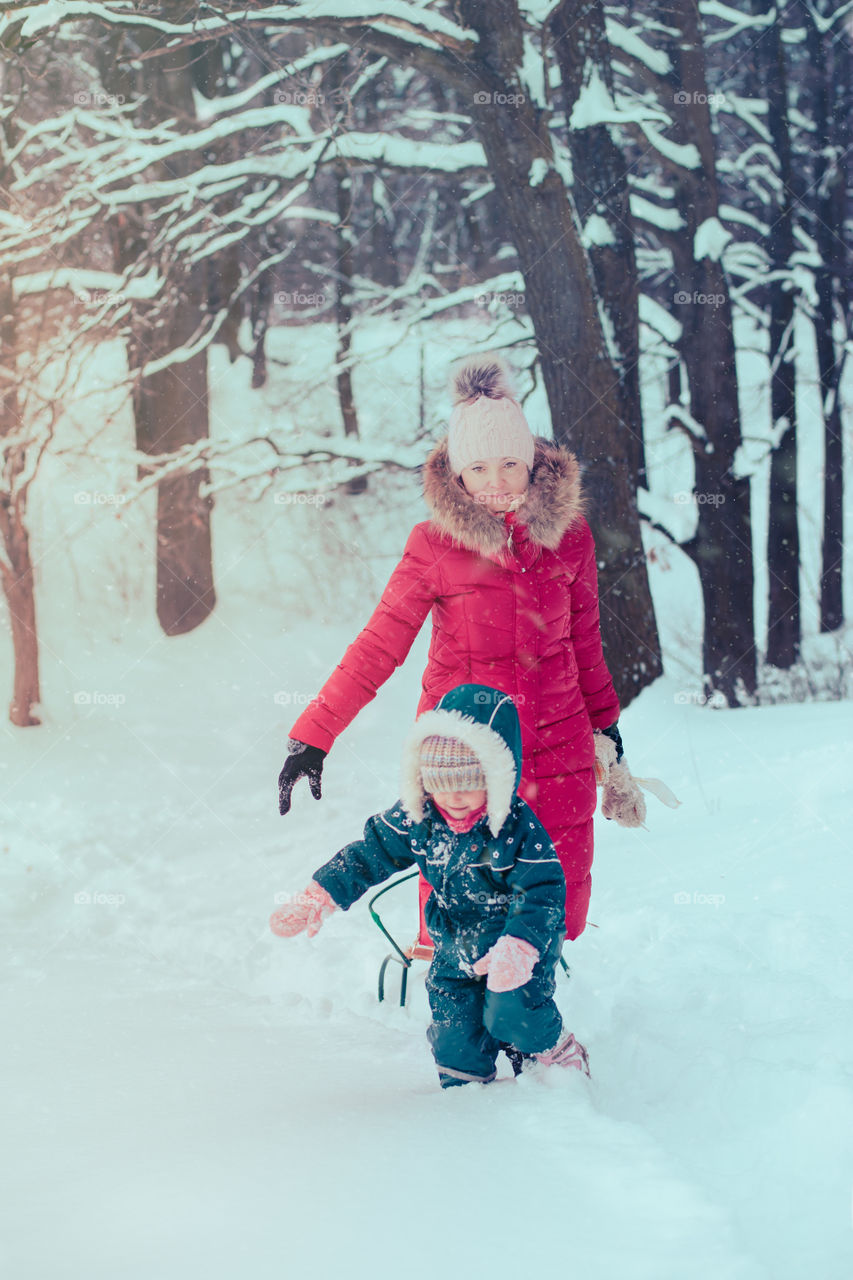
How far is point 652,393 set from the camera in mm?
18656

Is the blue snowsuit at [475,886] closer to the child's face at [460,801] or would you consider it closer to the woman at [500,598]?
the child's face at [460,801]

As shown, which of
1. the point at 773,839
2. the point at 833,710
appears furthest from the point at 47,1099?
the point at 833,710

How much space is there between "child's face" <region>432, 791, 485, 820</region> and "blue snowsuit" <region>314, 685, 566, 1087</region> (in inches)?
1.7

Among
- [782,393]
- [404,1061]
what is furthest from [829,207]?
[404,1061]

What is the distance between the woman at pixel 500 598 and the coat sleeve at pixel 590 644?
8cm

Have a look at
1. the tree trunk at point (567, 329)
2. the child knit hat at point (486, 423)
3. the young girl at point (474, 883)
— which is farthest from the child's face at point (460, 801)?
the tree trunk at point (567, 329)

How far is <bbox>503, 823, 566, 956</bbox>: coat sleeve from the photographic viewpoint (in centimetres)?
253

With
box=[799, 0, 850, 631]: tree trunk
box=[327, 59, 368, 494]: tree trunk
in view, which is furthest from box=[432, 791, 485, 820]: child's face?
box=[799, 0, 850, 631]: tree trunk

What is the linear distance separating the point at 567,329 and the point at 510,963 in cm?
493

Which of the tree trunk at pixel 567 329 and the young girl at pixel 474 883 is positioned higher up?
the tree trunk at pixel 567 329

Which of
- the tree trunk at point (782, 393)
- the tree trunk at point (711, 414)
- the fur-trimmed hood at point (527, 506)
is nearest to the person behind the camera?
the fur-trimmed hood at point (527, 506)

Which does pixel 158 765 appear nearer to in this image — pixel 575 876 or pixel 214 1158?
pixel 575 876

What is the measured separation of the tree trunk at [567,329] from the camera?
20.4 ft

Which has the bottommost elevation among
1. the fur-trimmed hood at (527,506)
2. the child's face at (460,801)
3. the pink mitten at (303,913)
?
the pink mitten at (303,913)
